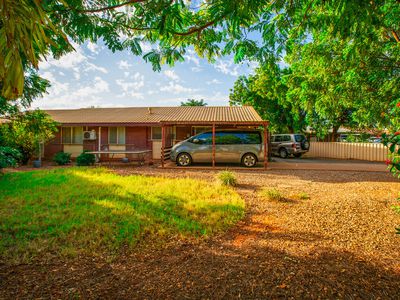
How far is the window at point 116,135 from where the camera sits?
640 inches

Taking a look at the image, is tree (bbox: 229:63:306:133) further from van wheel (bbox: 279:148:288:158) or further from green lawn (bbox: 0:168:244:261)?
green lawn (bbox: 0:168:244:261)

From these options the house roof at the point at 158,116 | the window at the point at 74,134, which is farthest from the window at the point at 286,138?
the window at the point at 74,134

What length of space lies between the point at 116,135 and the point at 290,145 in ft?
45.1

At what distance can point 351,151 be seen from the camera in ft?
61.8

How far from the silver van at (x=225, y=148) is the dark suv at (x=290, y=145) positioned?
7.35 metres

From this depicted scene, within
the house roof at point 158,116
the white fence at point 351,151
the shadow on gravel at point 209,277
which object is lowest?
the shadow on gravel at point 209,277

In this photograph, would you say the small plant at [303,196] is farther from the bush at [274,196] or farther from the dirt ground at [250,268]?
the dirt ground at [250,268]

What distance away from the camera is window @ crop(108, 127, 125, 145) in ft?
53.4

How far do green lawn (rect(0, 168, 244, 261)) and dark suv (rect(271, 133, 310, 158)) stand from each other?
13.0 m

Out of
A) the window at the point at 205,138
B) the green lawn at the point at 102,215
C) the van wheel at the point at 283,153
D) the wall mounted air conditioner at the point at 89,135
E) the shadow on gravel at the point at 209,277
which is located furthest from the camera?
the van wheel at the point at 283,153

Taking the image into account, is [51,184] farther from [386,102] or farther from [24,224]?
[386,102]

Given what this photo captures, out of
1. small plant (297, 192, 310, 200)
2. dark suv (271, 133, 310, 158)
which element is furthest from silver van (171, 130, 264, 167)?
dark suv (271, 133, 310, 158)

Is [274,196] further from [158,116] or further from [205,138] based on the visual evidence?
[158,116]

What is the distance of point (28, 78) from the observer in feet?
18.9
